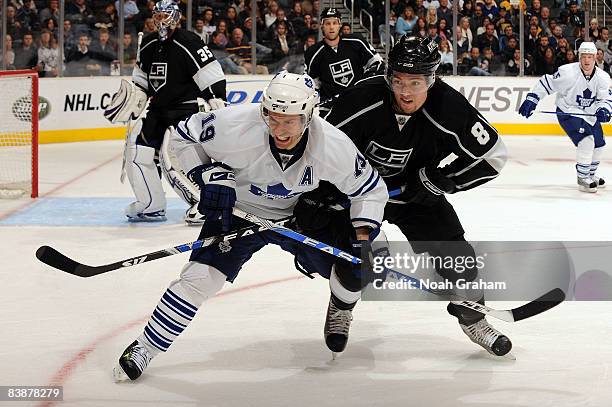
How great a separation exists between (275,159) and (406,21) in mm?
8778

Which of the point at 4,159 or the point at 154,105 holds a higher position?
the point at 154,105

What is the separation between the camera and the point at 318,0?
11039 mm

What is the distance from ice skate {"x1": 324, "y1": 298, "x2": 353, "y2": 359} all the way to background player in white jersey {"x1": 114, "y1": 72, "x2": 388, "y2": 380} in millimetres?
337

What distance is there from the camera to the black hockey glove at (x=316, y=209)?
3053 mm

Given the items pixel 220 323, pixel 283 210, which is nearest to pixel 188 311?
pixel 283 210

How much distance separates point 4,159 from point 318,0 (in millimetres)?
4566

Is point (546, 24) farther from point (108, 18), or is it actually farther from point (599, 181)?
point (108, 18)

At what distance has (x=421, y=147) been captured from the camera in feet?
10.7

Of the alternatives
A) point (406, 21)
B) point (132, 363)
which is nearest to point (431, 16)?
point (406, 21)

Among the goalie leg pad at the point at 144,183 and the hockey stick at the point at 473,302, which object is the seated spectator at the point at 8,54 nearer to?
the goalie leg pad at the point at 144,183

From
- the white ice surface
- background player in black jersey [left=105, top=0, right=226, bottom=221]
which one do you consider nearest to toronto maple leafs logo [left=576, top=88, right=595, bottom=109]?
the white ice surface

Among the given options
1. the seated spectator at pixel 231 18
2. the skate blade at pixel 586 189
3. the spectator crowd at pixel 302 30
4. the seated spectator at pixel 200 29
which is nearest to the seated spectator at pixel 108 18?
the spectator crowd at pixel 302 30

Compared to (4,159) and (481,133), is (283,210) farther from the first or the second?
(4,159)

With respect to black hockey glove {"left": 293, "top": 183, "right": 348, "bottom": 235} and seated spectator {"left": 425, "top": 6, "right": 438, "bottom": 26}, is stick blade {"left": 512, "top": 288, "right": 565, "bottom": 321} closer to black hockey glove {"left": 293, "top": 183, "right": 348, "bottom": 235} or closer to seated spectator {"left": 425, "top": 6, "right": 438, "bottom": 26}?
black hockey glove {"left": 293, "top": 183, "right": 348, "bottom": 235}
